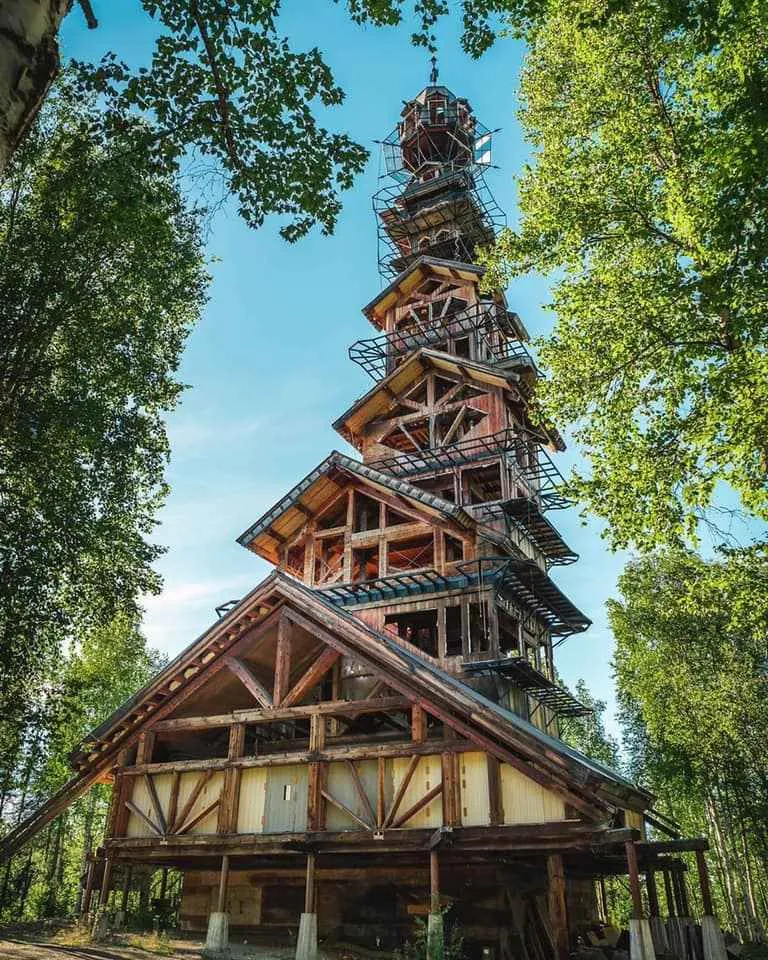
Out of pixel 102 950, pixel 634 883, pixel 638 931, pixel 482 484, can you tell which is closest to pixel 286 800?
pixel 102 950

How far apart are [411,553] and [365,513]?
224 centimetres

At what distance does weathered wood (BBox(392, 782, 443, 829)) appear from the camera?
1443 centimetres

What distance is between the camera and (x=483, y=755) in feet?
47.2

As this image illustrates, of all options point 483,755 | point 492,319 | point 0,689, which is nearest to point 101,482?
point 0,689

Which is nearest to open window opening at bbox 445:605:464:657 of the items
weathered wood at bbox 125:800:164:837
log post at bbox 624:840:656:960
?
weathered wood at bbox 125:800:164:837

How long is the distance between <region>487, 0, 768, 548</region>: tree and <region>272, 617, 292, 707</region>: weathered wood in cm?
768

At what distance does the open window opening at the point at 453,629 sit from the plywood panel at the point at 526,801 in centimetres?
949

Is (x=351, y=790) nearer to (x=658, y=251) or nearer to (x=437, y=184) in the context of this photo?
(x=658, y=251)

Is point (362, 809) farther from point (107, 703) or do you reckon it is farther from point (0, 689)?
point (107, 703)

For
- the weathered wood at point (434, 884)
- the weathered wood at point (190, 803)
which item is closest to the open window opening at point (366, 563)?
the weathered wood at point (190, 803)

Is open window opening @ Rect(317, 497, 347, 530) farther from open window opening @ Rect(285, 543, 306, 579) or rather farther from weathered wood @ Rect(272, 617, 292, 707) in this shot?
weathered wood @ Rect(272, 617, 292, 707)

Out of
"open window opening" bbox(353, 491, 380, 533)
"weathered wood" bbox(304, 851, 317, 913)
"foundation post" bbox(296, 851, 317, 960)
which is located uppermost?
"open window opening" bbox(353, 491, 380, 533)

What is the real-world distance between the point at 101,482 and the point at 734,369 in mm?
15523

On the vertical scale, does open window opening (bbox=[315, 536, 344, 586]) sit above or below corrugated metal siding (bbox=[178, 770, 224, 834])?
above
